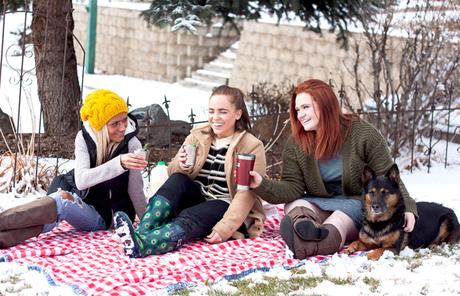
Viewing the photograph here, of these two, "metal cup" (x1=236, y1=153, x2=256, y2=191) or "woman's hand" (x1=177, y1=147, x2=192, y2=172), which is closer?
"metal cup" (x1=236, y1=153, x2=256, y2=191)

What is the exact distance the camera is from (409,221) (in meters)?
5.73

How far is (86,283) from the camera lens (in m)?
5.09

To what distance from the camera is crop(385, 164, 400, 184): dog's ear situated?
221 inches

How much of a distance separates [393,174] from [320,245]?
1.97 feet

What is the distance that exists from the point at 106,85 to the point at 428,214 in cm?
1294

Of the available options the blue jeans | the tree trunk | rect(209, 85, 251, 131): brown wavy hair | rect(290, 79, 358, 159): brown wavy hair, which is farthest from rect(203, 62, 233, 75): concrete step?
rect(290, 79, 358, 159): brown wavy hair

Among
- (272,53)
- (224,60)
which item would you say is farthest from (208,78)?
(272,53)

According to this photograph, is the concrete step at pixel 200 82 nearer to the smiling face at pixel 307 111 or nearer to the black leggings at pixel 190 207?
the black leggings at pixel 190 207

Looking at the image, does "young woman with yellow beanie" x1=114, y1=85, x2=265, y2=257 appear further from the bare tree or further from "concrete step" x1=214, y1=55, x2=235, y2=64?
"concrete step" x1=214, y1=55, x2=235, y2=64

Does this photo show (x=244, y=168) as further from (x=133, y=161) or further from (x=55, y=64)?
(x=55, y=64)

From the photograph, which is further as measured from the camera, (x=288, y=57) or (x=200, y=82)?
(x=200, y=82)

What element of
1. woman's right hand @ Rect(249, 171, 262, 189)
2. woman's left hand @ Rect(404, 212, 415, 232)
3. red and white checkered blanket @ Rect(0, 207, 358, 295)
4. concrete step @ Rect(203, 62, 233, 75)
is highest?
concrete step @ Rect(203, 62, 233, 75)

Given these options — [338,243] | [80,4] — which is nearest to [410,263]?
[338,243]

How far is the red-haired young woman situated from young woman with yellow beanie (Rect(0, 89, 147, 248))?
876 mm
